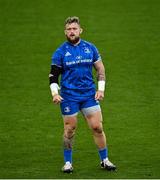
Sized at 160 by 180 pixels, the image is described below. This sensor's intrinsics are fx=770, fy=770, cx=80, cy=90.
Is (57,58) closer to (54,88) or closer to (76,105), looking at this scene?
(54,88)

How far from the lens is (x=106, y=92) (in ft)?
54.4

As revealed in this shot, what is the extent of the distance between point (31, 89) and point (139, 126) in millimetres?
3313

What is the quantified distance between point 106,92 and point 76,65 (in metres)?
5.28

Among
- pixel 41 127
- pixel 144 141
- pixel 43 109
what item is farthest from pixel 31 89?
pixel 144 141

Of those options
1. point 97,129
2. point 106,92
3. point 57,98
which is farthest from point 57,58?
point 106,92

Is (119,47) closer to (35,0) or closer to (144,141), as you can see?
(35,0)

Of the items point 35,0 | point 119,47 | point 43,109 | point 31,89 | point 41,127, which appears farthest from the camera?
point 35,0

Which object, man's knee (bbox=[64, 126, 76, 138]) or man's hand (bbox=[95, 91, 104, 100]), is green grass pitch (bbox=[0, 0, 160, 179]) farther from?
man's hand (bbox=[95, 91, 104, 100])

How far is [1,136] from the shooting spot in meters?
13.8

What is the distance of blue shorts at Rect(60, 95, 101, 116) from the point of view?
11.4 m

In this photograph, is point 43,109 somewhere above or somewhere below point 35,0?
below

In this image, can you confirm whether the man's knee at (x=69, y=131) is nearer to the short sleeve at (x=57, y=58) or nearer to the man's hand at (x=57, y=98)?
the man's hand at (x=57, y=98)

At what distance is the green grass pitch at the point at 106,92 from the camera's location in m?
12.3

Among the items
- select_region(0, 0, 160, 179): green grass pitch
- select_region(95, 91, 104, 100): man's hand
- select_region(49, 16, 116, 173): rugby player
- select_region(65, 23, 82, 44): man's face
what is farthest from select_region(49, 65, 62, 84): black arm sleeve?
select_region(0, 0, 160, 179): green grass pitch
